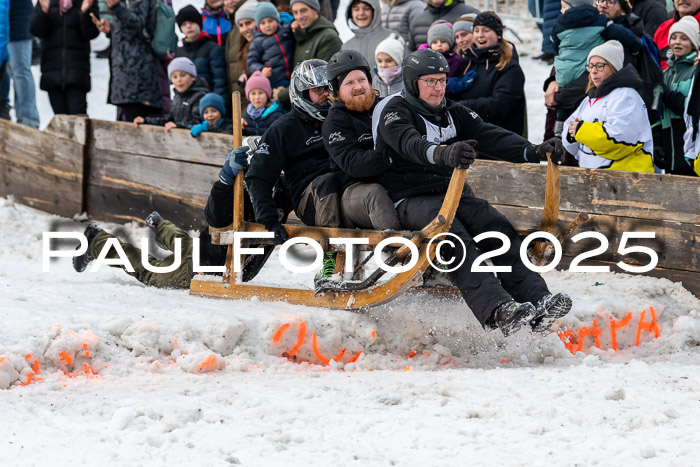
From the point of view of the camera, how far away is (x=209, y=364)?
15.8 feet

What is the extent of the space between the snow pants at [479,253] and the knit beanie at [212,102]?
3698 mm

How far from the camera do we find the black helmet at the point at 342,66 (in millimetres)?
5617

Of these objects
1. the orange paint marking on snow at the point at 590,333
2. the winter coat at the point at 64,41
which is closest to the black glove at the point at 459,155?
the orange paint marking on snow at the point at 590,333

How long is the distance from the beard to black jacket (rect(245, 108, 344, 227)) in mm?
449

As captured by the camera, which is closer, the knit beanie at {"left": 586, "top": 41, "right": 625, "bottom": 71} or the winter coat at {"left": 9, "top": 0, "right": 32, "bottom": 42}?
the knit beanie at {"left": 586, "top": 41, "right": 625, "bottom": 71}

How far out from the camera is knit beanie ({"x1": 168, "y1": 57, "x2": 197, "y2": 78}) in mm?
8750

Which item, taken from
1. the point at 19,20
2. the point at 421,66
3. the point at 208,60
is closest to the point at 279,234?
the point at 421,66

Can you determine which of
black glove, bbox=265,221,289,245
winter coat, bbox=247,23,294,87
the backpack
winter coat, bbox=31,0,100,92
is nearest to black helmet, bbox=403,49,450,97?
black glove, bbox=265,221,289,245

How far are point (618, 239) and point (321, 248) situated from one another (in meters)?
2.24

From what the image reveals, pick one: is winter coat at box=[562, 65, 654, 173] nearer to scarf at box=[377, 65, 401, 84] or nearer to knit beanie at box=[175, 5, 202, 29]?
scarf at box=[377, 65, 401, 84]

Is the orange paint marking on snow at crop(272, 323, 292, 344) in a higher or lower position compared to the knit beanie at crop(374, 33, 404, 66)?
lower

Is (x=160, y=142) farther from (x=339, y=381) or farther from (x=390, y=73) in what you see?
(x=339, y=381)

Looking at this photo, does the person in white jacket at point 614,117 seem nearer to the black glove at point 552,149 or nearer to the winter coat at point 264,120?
the black glove at point 552,149

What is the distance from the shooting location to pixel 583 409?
13.3 ft
